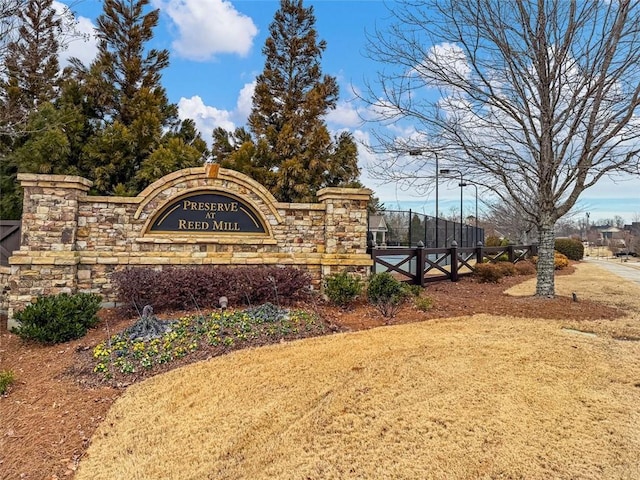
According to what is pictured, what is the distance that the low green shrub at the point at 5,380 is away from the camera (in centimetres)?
416

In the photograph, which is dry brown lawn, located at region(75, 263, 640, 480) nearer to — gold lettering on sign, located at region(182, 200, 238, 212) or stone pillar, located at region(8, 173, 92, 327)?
gold lettering on sign, located at region(182, 200, 238, 212)

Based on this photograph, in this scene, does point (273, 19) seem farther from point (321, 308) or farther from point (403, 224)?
point (321, 308)

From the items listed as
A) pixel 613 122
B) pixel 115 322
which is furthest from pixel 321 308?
pixel 613 122

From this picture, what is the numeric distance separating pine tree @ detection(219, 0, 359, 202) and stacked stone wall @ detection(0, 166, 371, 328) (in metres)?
5.64

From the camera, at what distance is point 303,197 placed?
45.5 ft

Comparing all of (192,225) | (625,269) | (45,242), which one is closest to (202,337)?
(192,225)

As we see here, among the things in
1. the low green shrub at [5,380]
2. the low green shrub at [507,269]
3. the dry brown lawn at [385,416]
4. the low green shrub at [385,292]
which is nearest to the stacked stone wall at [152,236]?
the low green shrub at [385,292]

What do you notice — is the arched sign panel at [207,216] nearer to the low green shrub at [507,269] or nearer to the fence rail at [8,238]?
the fence rail at [8,238]

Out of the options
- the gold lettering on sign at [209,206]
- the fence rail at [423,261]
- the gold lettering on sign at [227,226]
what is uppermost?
the gold lettering on sign at [209,206]

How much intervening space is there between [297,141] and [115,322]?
32.7ft

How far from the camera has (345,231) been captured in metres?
8.24

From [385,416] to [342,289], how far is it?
4.38 meters

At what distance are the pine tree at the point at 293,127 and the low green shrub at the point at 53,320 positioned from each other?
27.7 ft

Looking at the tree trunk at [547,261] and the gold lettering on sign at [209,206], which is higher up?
the gold lettering on sign at [209,206]
